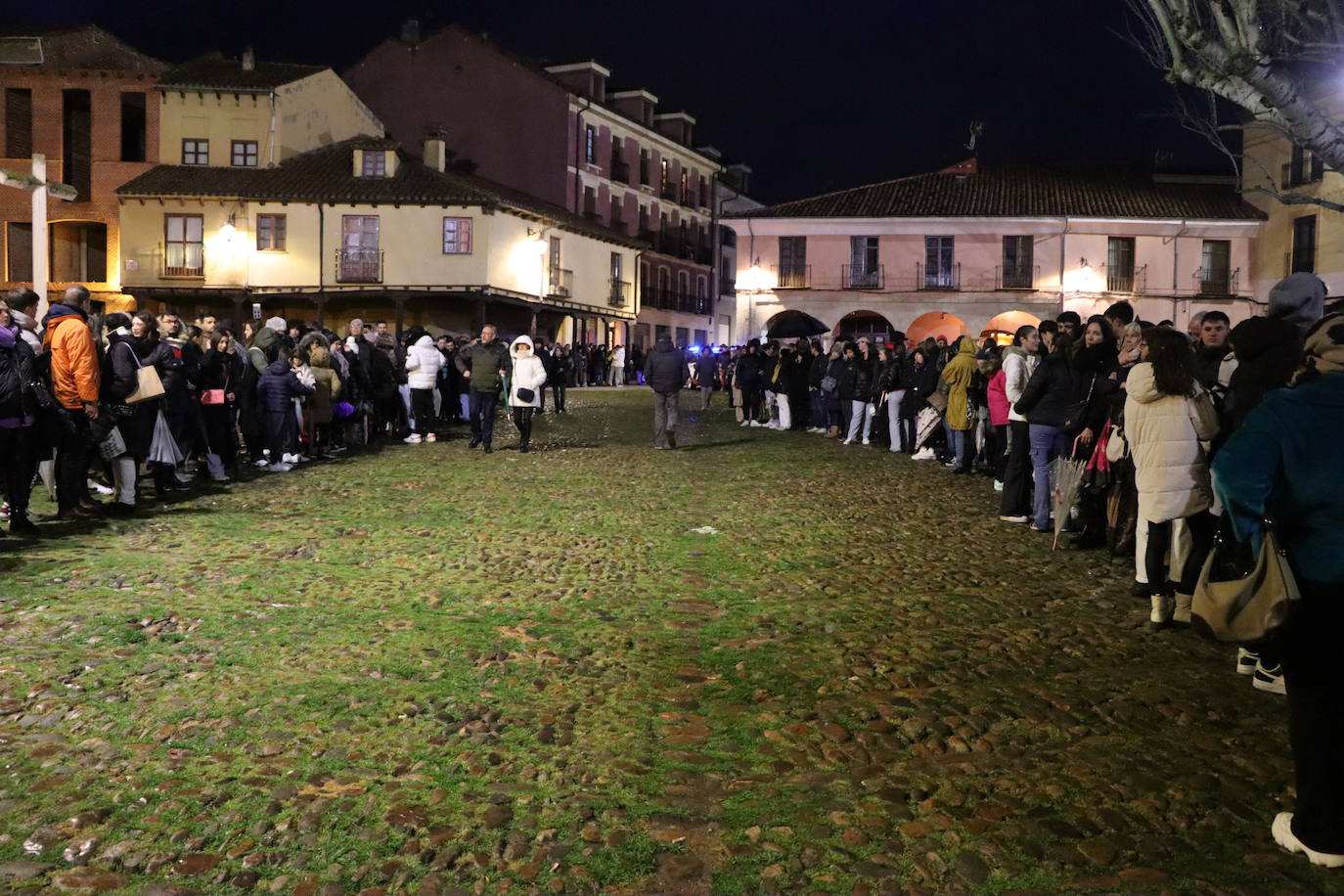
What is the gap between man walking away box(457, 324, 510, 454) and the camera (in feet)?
54.5

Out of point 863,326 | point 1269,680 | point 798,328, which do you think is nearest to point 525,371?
point 1269,680

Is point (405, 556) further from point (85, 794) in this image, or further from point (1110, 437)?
point (1110, 437)

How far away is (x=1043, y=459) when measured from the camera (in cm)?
985

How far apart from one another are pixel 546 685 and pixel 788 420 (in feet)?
61.6

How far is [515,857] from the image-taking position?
3.44 m

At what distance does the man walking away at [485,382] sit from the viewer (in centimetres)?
1662

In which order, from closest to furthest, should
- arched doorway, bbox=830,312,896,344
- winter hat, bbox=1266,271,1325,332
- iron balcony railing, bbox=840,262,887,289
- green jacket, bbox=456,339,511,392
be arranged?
winter hat, bbox=1266,271,1325,332 < green jacket, bbox=456,339,511,392 < iron balcony railing, bbox=840,262,887,289 < arched doorway, bbox=830,312,896,344

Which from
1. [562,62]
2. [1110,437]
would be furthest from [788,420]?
[562,62]

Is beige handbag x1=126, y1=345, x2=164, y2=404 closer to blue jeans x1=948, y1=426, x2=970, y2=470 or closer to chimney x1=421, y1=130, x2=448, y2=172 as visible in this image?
blue jeans x1=948, y1=426, x2=970, y2=470

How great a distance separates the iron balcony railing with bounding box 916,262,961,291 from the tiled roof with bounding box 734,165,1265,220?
6.82 feet

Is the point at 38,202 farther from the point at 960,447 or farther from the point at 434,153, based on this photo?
the point at 434,153

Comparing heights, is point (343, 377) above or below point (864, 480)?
above

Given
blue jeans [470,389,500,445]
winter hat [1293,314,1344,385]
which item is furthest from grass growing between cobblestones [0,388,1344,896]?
blue jeans [470,389,500,445]

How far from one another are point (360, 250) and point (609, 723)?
1513 inches
